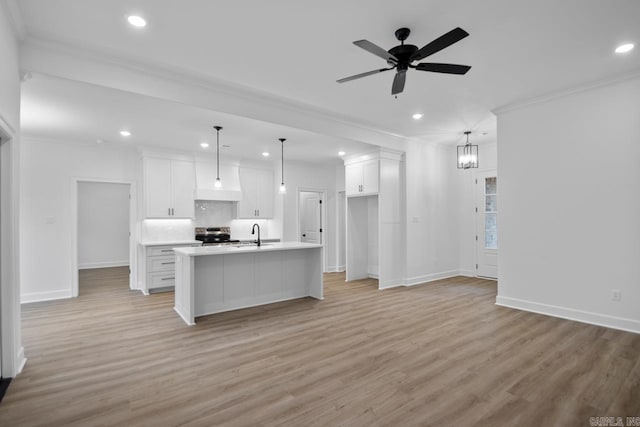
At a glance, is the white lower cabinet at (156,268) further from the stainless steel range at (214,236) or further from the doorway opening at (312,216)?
the doorway opening at (312,216)

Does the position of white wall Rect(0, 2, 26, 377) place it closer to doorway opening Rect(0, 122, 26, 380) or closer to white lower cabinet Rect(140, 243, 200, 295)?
doorway opening Rect(0, 122, 26, 380)

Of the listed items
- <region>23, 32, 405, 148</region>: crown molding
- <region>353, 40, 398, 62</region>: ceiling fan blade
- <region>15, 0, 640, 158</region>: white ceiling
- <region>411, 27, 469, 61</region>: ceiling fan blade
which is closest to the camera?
<region>411, 27, 469, 61</region>: ceiling fan blade

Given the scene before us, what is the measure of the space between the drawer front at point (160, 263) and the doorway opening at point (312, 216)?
301cm

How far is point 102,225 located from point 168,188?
14.9 ft

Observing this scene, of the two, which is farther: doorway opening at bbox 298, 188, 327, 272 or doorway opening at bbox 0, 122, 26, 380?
doorway opening at bbox 298, 188, 327, 272

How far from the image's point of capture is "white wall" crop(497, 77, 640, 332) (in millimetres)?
3740

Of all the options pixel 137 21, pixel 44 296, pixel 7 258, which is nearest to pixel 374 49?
pixel 137 21

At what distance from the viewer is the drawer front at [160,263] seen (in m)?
5.92

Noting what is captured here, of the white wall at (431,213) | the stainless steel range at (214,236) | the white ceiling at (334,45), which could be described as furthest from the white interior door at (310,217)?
the white ceiling at (334,45)

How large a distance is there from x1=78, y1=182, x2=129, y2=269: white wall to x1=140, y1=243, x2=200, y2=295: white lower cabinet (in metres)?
4.23

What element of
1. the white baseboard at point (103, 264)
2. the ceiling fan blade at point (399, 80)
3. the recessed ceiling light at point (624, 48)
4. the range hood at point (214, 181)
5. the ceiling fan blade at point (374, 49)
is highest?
the recessed ceiling light at point (624, 48)

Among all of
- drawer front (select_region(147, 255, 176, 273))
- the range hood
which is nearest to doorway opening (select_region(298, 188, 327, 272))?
the range hood

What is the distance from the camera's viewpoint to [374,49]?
248cm

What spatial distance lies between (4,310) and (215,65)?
9.56 feet
